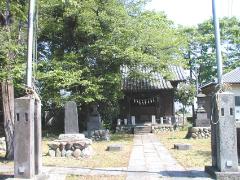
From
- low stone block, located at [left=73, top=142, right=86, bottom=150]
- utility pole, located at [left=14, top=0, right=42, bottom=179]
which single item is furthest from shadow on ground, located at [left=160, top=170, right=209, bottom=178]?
low stone block, located at [left=73, top=142, right=86, bottom=150]

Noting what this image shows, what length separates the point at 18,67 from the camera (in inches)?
497

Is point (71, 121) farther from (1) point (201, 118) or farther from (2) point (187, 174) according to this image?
(1) point (201, 118)

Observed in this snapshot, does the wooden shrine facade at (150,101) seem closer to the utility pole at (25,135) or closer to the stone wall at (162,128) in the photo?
the stone wall at (162,128)

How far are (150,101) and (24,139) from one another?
22.8 meters

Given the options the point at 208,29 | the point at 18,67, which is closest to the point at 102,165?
the point at 18,67

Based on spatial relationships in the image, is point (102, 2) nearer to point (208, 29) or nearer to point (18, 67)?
point (18, 67)

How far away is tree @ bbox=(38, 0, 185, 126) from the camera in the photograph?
21594mm

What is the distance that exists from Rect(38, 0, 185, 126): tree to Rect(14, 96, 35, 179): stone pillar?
11.4 meters

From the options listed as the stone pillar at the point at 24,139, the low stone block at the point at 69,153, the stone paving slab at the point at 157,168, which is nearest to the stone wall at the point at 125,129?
the stone paving slab at the point at 157,168

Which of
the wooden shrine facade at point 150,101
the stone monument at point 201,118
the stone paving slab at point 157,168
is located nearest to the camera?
the stone paving slab at point 157,168

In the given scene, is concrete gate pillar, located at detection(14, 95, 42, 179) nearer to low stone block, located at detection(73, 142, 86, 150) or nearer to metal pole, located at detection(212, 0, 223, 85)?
metal pole, located at detection(212, 0, 223, 85)

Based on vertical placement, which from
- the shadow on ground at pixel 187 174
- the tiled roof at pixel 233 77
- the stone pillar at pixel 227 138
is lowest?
the shadow on ground at pixel 187 174

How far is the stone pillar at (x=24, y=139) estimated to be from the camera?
8414mm

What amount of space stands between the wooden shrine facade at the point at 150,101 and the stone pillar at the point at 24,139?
2095 centimetres
